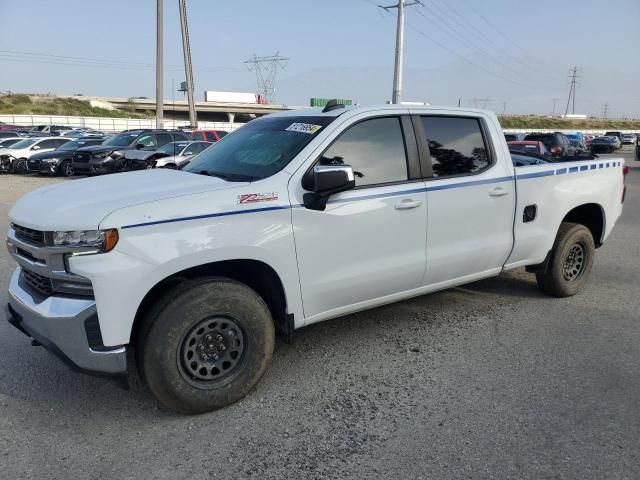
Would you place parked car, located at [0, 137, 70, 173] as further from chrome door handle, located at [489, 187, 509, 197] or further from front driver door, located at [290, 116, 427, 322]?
chrome door handle, located at [489, 187, 509, 197]

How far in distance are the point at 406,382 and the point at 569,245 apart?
103 inches

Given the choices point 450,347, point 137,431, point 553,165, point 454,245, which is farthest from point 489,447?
point 553,165

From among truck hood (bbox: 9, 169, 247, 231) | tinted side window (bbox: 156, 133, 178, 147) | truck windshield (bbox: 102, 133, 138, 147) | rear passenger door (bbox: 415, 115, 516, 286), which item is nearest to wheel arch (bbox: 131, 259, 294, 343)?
truck hood (bbox: 9, 169, 247, 231)

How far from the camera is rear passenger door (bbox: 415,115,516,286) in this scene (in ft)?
13.8

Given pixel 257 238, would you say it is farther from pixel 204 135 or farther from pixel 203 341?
pixel 204 135

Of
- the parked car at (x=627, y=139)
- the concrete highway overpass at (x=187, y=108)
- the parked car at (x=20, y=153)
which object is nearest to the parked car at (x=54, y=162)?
the parked car at (x=20, y=153)

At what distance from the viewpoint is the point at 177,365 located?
3150mm

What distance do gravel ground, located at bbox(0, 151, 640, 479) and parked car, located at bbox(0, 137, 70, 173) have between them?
18554mm

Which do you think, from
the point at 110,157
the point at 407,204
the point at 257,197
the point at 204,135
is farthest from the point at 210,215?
the point at 204,135

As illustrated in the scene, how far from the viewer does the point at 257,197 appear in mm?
3299

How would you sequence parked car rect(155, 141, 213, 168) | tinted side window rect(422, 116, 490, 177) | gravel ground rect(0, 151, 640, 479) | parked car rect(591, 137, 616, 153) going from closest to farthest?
gravel ground rect(0, 151, 640, 479)
tinted side window rect(422, 116, 490, 177)
parked car rect(155, 141, 213, 168)
parked car rect(591, 137, 616, 153)

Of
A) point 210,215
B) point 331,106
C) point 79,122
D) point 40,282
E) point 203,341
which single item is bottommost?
point 79,122

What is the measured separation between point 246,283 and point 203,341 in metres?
0.53

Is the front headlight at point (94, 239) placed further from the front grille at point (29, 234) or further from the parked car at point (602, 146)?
the parked car at point (602, 146)
